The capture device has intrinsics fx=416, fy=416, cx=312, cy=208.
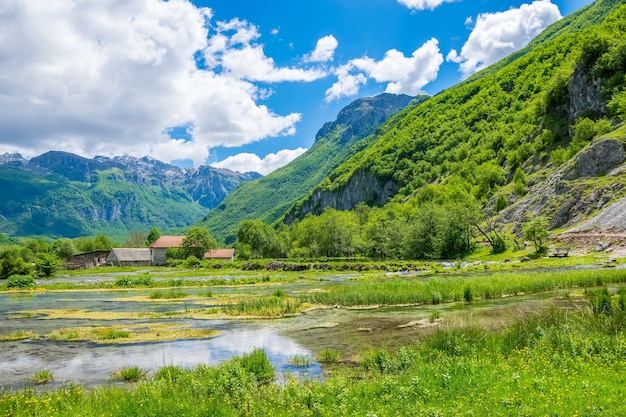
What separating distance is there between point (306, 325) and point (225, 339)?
6149 millimetres

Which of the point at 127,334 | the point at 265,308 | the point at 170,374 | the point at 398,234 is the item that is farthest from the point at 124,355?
the point at 398,234

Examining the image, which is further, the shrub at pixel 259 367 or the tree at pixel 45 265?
the tree at pixel 45 265

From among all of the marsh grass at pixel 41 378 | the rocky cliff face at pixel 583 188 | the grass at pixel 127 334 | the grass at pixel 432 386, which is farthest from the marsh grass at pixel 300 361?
the rocky cliff face at pixel 583 188

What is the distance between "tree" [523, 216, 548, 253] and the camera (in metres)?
70.1

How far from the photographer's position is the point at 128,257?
16600cm

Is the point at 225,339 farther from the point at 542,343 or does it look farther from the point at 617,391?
the point at 617,391

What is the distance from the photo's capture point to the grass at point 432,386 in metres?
10.3

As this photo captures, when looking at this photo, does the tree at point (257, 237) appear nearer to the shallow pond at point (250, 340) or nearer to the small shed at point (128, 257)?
the small shed at point (128, 257)

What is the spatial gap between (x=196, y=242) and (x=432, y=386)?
161348mm

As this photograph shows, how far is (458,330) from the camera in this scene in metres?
18.7

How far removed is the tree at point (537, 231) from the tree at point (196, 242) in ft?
407

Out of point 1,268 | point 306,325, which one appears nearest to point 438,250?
point 306,325

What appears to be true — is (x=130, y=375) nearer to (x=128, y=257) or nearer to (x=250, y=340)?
(x=250, y=340)

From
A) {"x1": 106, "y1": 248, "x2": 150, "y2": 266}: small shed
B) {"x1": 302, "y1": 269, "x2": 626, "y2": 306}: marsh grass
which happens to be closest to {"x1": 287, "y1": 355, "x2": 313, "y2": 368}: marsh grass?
{"x1": 302, "y1": 269, "x2": 626, "y2": 306}: marsh grass
